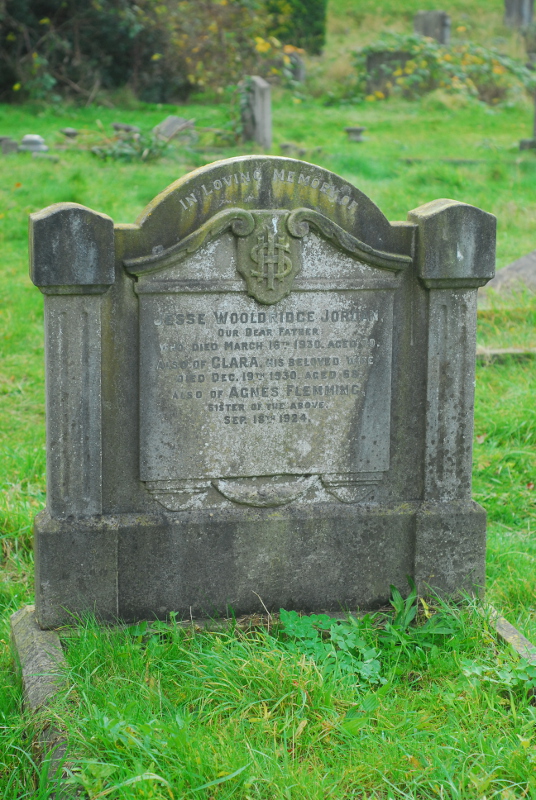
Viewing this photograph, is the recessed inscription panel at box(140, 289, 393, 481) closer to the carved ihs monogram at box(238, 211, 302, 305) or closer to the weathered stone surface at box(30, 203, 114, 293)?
the carved ihs monogram at box(238, 211, 302, 305)

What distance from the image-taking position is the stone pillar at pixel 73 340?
2957mm

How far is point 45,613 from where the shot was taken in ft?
10.5

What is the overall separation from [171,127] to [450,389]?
11257mm

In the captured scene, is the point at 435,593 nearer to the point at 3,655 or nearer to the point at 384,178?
the point at 3,655

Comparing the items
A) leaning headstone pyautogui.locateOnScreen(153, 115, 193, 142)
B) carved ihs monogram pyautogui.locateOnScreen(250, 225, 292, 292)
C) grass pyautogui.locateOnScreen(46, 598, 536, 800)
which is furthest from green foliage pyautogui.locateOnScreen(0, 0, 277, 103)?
grass pyautogui.locateOnScreen(46, 598, 536, 800)

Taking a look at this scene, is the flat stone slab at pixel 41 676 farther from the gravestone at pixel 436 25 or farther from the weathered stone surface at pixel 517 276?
the gravestone at pixel 436 25

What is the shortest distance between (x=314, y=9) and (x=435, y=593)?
21501 mm

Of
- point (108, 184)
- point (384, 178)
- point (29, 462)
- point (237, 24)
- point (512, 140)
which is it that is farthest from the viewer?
point (237, 24)

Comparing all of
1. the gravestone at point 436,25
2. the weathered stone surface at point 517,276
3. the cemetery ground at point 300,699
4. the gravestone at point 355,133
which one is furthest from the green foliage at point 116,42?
the cemetery ground at point 300,699

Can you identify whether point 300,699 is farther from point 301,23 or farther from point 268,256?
point 301,23

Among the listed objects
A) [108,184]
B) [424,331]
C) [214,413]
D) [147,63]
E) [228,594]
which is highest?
[147,63]

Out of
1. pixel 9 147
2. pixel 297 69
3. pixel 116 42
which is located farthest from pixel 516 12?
pixel 9 147

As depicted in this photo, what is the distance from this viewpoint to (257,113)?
13453 mm

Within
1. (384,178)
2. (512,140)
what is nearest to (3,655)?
(384,178)
